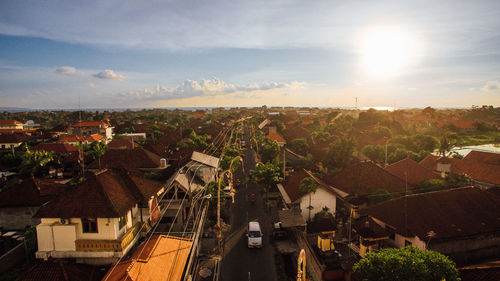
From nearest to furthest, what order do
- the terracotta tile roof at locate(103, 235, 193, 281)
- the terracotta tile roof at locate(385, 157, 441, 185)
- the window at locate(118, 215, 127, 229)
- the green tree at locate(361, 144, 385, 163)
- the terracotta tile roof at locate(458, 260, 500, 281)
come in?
1. the terracotta tile roof at locate(103, 235, 193, 281)
2. the terracotta tile roof at locate(458, 260, 500, 281)
3. the window at locate(118, 215, 127, 229)
4. the terracotta tile roof at locate(385, 157, 441, 185)
5. the green tree at locate(361, 144, 385, 163)

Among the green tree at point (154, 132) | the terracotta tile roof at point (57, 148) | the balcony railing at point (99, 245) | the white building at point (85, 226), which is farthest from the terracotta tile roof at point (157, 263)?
the green tree at point (154, 132)

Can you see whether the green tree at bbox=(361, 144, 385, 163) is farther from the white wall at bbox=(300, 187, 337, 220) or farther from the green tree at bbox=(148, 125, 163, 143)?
the green tree at bbox=(148, 125, 163, 143)

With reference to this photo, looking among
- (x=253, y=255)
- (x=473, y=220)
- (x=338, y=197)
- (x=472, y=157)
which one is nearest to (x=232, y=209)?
(x=253, y=255)

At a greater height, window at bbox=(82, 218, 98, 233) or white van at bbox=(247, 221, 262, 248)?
window at bbox=(82, 218, 98, 233)

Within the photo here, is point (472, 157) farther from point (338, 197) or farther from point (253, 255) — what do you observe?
point (253, 255)

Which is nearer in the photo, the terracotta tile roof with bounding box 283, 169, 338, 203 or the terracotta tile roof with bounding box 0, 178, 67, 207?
the terracotta tile roof with bounding box 0, 178, 67, 207

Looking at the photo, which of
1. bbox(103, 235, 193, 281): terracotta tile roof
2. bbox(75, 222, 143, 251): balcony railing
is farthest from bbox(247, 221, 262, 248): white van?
bbox(75, 222, 143, 251): balcony railing

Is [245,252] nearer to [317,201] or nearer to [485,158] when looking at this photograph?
[317,201]
